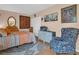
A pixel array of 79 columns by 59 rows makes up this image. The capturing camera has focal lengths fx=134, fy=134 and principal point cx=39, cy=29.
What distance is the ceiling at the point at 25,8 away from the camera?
2.15 meters

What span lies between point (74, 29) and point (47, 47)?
1.73 feet

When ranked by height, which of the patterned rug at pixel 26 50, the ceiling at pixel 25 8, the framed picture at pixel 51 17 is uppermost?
the ceiling at pixel 25 8

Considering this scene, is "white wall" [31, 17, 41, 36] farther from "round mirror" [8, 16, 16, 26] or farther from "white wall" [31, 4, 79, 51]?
"round mirror" [8, 16, 16, 26]

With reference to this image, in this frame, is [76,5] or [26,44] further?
[26,44]

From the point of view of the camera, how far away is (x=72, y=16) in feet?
7.10

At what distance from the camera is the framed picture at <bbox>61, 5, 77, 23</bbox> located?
2133 mm

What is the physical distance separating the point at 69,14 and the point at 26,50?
3.03 ft

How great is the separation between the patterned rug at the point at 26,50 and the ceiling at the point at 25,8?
55cm

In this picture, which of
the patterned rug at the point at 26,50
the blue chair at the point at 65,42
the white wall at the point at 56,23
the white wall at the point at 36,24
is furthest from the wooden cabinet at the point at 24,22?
the blue chair at the point at 65,42

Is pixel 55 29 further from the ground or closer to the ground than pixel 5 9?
closer to the ground

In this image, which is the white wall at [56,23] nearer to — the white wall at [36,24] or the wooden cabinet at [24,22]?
the white wall at [36,24]

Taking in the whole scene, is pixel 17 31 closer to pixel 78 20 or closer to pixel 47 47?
pixel 47 47

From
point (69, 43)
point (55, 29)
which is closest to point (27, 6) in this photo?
point (55, 29)

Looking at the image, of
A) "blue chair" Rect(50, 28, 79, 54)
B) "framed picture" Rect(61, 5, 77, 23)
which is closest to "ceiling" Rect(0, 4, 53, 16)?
"framed picture" Rect(61, 5, 77, 23)
